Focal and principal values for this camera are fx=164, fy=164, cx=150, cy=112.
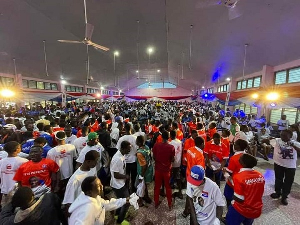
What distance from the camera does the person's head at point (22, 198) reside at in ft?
4.48

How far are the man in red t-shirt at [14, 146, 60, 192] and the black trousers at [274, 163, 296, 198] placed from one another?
13.3ft

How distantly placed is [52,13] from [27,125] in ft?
19.6

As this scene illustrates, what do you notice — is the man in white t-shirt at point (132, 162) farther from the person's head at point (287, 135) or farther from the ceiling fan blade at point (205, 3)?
the ceiling fan blade at point (205, 3)

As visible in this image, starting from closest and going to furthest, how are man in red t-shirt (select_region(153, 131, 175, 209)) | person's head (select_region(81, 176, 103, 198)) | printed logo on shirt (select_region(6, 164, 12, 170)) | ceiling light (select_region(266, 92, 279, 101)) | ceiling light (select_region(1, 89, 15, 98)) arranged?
person's head (select_region(81, 176, 103, 198)) → printed logo on shirt (select_region(6, 164, 12, 170)) → man in red t-shirt (select_region(153, 131, 175, 209)) → ceiling light (select_region(266, 92, 279, 101)) → ceiling light (select_region(1, 89, 15, 98))

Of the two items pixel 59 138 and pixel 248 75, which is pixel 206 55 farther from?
pixel 59 138

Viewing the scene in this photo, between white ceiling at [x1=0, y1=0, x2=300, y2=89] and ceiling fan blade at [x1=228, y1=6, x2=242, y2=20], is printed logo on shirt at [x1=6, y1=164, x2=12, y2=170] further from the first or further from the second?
white ceiling at [x1=0, y1=0, x2=300, y2=89]

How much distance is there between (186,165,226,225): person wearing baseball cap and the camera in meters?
1.74

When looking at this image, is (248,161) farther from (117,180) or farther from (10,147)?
(10,147)

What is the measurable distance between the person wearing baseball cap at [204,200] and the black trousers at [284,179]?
230cm

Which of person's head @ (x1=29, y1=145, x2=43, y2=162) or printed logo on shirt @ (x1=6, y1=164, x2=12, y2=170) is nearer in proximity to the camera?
person's head @ (x1=29, y1=145, x2=43, y2=162)

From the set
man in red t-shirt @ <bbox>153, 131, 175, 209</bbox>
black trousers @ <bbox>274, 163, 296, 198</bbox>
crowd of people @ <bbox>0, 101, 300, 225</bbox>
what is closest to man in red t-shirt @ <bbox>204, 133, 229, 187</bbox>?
crowd of people @ <bbox>0, 101, 300, 225</bbox>

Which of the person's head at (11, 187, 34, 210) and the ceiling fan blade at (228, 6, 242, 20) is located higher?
the ceiling fan blade at (228, 6, 242, 20)

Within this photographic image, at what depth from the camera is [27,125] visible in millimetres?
4391

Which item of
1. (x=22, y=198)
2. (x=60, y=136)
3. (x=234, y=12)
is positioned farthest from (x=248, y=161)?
(x=234, y=12)
